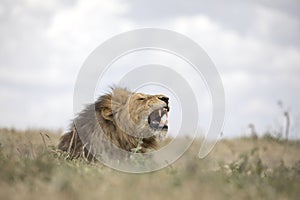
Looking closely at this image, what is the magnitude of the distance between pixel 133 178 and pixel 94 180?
49 centimetres

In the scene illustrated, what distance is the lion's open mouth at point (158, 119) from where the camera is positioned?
843cm

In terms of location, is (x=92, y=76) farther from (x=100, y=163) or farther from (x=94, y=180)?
(x=94, y=180)

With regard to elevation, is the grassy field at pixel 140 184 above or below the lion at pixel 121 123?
below

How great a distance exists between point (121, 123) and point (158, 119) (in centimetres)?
53

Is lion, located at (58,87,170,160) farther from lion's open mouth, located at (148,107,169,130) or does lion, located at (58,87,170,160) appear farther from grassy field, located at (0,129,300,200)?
grassy field, located at (0,129,300,200)

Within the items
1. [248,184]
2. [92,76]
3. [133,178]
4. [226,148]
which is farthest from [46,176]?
[226,148]

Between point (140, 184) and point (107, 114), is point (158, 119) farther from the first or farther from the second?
point (140, 184)

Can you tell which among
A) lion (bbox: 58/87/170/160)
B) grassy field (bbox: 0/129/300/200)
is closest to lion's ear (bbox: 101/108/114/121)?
lion (bbox: 58/87/170/160)

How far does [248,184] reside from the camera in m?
5.68

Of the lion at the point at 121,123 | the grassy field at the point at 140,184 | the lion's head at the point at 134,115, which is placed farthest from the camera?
the lion's head at the point at 134,115

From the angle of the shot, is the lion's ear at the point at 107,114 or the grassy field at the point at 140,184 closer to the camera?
the grassy field at the point at 140,184

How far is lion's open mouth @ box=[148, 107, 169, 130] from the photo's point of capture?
8430mm

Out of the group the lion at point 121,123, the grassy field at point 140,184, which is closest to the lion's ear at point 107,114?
the lion at point 121,123

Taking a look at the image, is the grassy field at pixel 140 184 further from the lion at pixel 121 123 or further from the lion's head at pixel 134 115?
the lion's head at pixel 134 115
